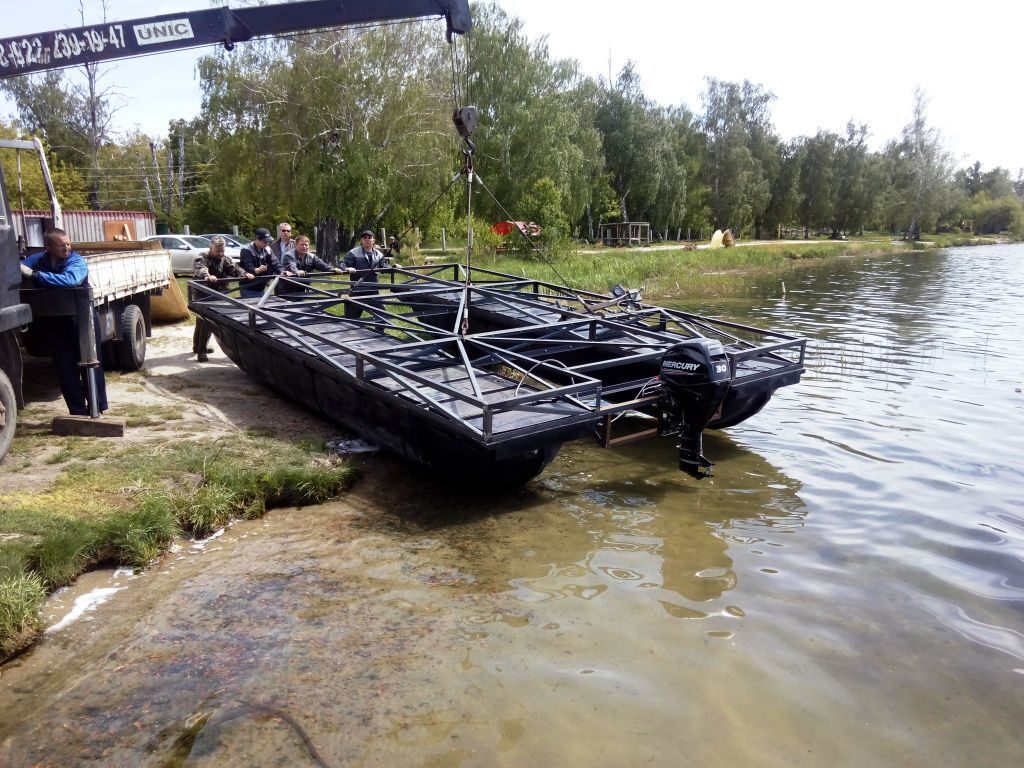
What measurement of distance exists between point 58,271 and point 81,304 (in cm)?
35

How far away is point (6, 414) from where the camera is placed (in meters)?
5.79

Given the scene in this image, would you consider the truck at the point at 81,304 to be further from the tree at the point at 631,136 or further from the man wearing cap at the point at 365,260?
the tree at the point at 631,136

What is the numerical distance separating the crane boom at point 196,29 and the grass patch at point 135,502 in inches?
149

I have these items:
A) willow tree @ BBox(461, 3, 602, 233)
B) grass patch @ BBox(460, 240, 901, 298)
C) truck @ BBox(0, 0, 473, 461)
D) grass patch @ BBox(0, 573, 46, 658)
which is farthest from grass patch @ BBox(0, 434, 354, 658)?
willow tree @ BBox(461, 3, 602, 233)

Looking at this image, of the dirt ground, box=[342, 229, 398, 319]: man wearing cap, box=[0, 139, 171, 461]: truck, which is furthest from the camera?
box=[342, 229, 398, 319]: man wearing cap

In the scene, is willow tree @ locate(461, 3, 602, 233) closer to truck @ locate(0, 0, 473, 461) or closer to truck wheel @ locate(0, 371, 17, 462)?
truck @ locate(0, 0, 473, 461)

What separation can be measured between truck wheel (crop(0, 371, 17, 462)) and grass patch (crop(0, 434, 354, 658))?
0.47m

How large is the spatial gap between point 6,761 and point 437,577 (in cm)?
245

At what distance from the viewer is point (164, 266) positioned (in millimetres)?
11125

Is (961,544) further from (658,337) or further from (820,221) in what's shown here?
(820,221)

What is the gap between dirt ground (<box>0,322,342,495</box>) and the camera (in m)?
6.02

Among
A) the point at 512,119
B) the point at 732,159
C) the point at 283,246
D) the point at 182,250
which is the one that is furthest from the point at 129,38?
the point at 732,159

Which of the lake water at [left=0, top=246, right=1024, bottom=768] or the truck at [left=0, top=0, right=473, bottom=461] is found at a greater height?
the truck at [left=0, top=0, right=473, bottom=461]

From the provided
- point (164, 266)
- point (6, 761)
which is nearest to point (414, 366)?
point (6, 761)
